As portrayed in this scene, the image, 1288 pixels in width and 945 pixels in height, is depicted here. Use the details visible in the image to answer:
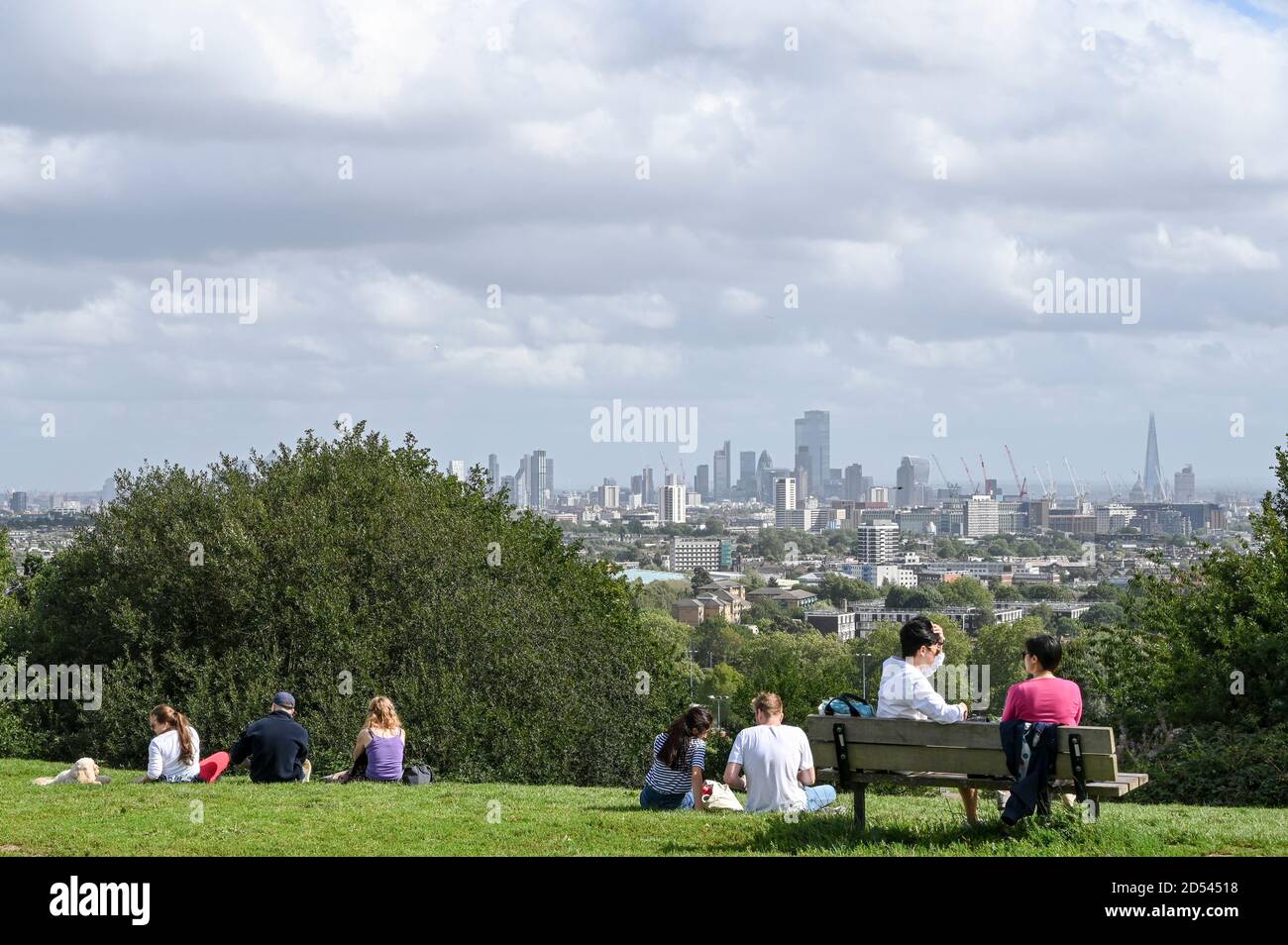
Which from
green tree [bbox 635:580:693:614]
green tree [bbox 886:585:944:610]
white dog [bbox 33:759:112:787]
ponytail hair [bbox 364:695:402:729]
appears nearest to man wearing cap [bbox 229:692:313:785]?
ponytail hair [bbox 364:695:402:729]

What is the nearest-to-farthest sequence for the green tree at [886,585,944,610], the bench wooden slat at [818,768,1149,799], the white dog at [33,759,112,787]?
the bench wooden slat at [818,768,1149,799], the white dog at [33,759,112,787], the green tree at [886,585,944,610]

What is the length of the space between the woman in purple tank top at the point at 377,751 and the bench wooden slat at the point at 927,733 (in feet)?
18.7

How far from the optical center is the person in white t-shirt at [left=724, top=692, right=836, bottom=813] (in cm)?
1140

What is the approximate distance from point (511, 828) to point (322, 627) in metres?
18.4

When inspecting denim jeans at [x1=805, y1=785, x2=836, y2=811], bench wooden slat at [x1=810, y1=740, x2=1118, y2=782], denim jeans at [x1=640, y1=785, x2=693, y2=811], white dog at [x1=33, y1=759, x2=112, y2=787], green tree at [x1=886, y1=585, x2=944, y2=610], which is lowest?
green tree at [x1=886, y1=585, x2=944, y2=610]

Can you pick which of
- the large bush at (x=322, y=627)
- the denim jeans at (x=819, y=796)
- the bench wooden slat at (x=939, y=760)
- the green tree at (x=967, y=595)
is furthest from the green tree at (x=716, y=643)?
the bench wooden slat at (x=939, y=760)

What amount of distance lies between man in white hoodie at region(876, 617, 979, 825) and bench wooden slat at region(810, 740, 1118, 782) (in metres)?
0.38

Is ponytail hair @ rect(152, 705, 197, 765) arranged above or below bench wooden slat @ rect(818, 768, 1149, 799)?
below

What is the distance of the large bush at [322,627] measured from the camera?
27047 mm

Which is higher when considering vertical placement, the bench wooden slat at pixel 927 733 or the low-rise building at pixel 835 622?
the bench wooden slat at pixel 927 733

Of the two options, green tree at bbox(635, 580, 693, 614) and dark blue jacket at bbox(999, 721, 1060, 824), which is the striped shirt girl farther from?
green tree at bbox(635, 580, 693, 614)

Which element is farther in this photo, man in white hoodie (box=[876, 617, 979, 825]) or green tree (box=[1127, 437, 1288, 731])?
green tree (box=[1127, 437, 1288, 731])

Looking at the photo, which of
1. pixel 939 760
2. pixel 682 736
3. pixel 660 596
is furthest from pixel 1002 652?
pixel 939 760

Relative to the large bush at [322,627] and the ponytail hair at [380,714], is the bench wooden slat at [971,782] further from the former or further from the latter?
the large bush at [322,627]
